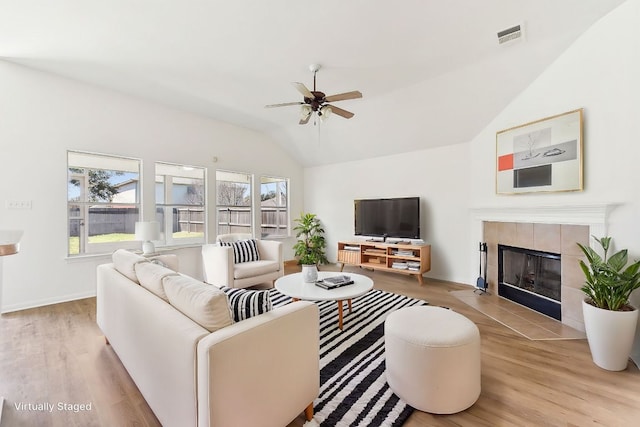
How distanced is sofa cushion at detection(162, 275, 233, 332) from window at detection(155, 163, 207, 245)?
351cm

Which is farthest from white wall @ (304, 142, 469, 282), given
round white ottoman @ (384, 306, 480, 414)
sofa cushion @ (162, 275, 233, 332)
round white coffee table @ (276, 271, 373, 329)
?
sofa cushion @ (162, 275, 233, 332)

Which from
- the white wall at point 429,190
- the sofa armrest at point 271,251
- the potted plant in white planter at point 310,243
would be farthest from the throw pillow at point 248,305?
the potted plant in white planter at point 310,243

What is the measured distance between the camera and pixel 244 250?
4105mm

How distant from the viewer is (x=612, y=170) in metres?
2.46

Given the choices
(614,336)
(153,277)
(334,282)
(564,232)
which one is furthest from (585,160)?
(153,277)

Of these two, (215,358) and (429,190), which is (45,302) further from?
(429,190)

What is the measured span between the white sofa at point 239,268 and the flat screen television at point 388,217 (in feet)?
5.96

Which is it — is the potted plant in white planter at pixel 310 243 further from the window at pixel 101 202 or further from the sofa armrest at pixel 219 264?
the window at pixel 101 202

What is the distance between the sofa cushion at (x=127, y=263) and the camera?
6.66 feet

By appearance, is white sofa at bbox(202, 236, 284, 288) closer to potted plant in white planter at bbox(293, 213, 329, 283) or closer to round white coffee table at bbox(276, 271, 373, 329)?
round white coffee table at bbox(276, 271, 373, 329)

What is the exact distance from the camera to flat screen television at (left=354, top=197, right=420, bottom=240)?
4.64m

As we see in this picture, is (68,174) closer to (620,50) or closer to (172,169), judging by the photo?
(172,169)

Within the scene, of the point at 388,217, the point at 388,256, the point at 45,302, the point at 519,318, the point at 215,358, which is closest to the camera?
the point at 215,358

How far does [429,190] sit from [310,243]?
258 cm
